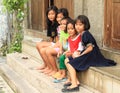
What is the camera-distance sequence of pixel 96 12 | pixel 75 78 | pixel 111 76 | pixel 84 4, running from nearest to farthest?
pixel 111 76, pixel 75 78, pixel 96 12, pixel 84 4

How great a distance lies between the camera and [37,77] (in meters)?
7.32

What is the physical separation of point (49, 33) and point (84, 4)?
3.20 feet

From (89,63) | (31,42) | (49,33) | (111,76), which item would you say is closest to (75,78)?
(89,63)

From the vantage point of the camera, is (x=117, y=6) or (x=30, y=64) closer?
(x=117, y=6)

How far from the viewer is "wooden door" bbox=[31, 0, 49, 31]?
11.1 m

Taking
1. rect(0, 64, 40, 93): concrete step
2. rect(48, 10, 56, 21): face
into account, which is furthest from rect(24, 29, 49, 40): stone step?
rect(48, 10, 56, 21): face

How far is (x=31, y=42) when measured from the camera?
9.90 metres

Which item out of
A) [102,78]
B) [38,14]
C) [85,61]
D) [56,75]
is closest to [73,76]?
[85,61]

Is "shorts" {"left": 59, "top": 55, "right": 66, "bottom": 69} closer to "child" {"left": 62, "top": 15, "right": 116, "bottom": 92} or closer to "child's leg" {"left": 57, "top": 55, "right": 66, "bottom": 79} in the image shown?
"child's leg" {"left": 57, "top": 55, "right": 66, "bottom": 79}

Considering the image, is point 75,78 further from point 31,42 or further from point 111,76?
point 31,42

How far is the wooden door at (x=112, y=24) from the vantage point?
6.66 meters

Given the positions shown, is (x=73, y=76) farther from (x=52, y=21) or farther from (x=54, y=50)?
(x=52, y=21)

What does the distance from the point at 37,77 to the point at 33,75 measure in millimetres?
287

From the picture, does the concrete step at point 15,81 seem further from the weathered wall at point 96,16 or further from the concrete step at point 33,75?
the weathered wall at point 96,16
